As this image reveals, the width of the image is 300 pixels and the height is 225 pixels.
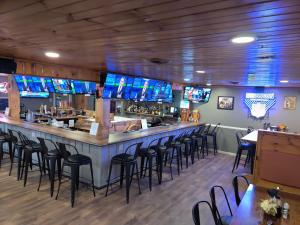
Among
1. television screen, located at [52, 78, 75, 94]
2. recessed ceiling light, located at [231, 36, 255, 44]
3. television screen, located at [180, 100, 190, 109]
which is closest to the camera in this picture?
recessed ceiling light, located at [231, 36, 255, 44]

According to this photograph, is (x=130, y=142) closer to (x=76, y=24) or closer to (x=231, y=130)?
(x=76, y=24)

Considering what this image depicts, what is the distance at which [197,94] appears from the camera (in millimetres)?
8102

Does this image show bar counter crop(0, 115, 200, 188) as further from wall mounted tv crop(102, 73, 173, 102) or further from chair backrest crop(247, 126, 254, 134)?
chair backrest crop(247, 126, 254, 134)

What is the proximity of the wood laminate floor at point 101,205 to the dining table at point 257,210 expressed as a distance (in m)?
1.06

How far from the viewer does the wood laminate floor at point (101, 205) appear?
3.14 metres

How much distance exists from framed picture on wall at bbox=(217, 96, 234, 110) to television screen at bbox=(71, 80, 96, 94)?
4.46m

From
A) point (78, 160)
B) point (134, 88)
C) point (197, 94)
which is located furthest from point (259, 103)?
Result: point (78, 160)

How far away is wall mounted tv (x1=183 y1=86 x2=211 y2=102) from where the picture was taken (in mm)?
8039

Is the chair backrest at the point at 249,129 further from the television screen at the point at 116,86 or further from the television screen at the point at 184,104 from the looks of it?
the television screen at the point at 116,86

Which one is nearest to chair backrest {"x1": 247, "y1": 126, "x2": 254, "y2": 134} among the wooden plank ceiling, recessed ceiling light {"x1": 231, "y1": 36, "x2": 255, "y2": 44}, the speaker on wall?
the wooden plank ceiling

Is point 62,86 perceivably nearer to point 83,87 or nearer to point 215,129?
point 83,87

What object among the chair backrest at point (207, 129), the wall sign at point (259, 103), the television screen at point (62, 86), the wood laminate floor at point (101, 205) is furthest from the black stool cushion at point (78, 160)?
the wall sign at point (259, 103)

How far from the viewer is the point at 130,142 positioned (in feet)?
15.6

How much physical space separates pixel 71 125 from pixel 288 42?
6090 mm
